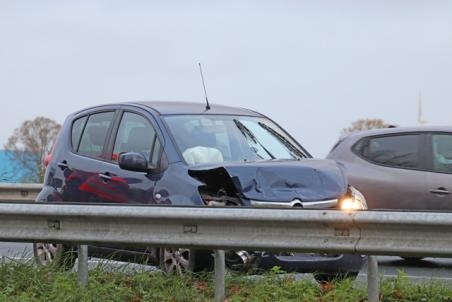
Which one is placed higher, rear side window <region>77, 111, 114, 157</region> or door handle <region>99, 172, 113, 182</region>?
rear side window <region>77, 111, 114, 157</region>

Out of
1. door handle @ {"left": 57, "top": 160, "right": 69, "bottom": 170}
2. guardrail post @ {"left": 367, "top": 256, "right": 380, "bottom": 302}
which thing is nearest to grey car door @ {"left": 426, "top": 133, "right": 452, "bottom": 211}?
door handle @ {"left": 57, "top": 160, "right": 69, "bottom": 170}

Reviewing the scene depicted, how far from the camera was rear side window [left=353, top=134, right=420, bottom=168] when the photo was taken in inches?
416

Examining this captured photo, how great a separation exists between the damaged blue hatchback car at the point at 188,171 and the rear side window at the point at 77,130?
13 millimetres

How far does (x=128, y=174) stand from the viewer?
7.66m

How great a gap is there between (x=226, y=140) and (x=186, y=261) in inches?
69.0

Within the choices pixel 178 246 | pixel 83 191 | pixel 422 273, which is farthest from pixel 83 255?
pixel 422 273

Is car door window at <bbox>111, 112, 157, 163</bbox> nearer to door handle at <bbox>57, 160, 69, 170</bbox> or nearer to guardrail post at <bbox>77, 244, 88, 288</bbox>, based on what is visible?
door handle at <bbox>57, 160, 69, 170</bbox>

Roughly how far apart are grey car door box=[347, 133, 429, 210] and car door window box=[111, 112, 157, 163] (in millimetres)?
3604

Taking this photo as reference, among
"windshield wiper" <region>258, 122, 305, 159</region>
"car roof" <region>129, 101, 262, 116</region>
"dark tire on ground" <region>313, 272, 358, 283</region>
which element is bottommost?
"dark tire on ground" <region>313, 272, 358, 283</region>

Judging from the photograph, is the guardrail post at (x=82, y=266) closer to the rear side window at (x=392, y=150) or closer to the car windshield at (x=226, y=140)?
the car windshield at (x=226, y=140)

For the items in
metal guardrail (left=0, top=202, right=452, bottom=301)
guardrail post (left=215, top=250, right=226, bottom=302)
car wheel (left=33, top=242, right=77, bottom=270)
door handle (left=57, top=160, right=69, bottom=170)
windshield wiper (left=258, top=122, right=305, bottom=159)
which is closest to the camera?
metal guardrail (left=0, top=202, right=452, bottom=301)

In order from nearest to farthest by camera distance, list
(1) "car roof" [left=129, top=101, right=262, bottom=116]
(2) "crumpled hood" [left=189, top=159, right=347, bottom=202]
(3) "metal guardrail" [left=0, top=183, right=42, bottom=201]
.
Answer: (2) "crumpled hood" [left=189, top=159, right=347, bottom=202]
(1) "car roof" [left=129, top=101, right=262, bottom=116]
(3) "metal guardrail" [left=0, top=183, right=42, bottom=201]

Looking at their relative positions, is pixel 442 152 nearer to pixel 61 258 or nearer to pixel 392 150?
pixel 392 150

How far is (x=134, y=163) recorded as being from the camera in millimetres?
7395
